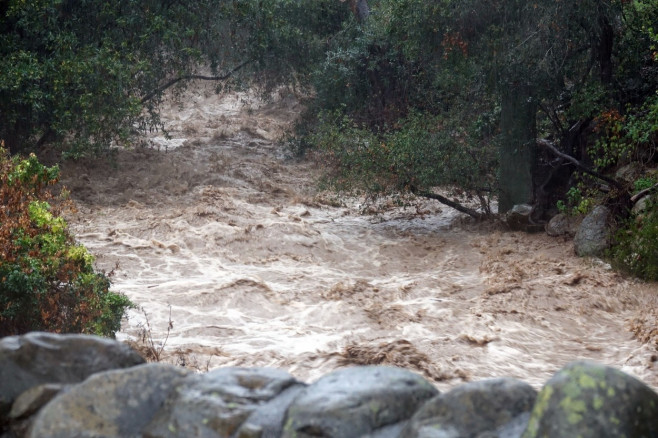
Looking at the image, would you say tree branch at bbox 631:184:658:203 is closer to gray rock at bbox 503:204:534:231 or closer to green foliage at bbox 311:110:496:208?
gray rock at bbox 503:204:534:231

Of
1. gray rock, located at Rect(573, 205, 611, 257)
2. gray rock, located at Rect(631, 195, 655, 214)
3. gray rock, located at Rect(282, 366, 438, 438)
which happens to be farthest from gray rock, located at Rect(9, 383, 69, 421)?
gray rock, located at Rect(573, 205, 611, 257)

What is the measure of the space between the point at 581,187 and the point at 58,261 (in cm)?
883

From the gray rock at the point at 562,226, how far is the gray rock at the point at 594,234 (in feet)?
2.41

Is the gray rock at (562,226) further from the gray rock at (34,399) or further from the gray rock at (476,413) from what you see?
the gray rock at (34,399)

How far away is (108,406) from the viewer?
123 inches

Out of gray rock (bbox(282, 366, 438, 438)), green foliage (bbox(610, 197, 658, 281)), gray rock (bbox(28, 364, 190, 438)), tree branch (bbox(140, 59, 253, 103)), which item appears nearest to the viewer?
gray rock (bbox(282, 366, 438, 438))

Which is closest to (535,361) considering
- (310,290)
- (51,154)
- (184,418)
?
(310,290)

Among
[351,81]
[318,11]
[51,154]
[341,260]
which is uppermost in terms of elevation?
[318,11]

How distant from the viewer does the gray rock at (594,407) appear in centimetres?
248

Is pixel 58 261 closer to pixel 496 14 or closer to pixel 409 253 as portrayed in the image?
pixel 409 253

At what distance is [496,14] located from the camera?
12.1 meters

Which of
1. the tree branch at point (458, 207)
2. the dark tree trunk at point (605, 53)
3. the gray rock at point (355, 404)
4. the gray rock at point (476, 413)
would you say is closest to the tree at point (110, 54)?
the tree branch at point (458, 207)

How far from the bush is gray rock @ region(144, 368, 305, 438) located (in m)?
2.65

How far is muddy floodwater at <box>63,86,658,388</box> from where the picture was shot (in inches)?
301
